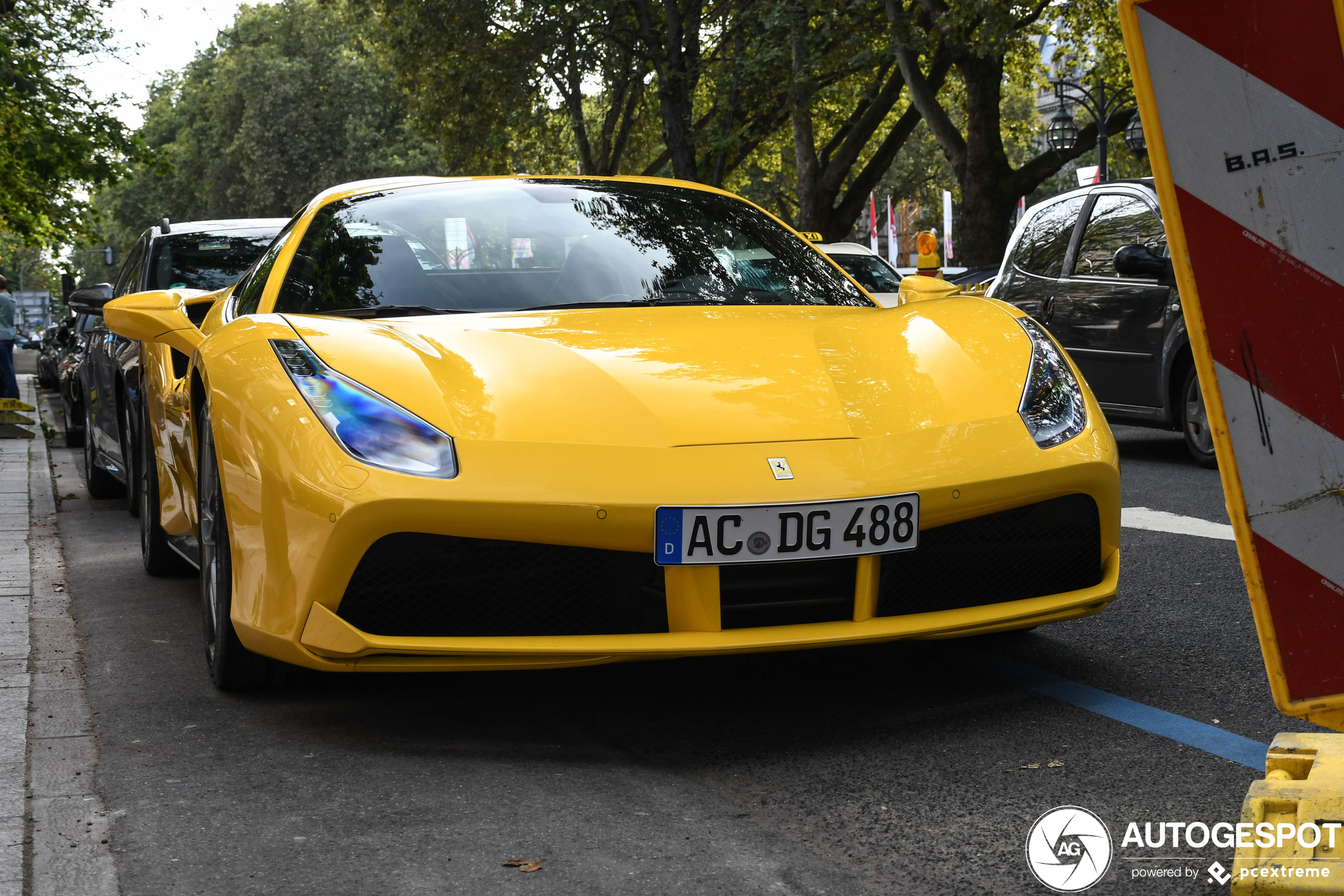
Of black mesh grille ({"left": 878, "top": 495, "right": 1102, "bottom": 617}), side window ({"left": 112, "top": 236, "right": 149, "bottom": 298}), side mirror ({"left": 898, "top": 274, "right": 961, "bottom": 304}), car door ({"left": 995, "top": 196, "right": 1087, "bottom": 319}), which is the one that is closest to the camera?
black mesh grille ({"left": 878, "top": 495, "right": 1102, "bottom": 617})

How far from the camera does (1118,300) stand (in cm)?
888

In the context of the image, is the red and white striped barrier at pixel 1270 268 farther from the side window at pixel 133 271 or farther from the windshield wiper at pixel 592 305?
the side window at pixel 133 271

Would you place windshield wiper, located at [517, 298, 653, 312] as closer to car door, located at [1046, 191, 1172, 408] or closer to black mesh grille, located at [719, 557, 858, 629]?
black mesh grille, located at [719, 557, 858, 629]

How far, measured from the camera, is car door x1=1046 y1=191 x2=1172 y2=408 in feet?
28.4

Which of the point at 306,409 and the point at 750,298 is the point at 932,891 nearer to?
the point at 306,409

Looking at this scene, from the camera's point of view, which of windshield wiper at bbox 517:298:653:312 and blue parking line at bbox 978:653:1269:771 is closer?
blue parking line at bbox 978:653:1269:771

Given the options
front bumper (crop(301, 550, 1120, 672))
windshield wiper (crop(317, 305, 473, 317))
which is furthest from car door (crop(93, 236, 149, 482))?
front bumper (crop(301, 550, 1120, 672))

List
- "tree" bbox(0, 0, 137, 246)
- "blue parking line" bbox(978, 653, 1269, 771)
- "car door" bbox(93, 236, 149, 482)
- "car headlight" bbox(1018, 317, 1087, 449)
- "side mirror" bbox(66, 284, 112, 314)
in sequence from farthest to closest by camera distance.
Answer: "tree" bbox(0, 0, 137, 246), "side mirror" bbox(66, 284, 112, 314), "car door" bbox(93, 236, 149, 482), "car headlight" bbox(1018, 317, 1087, 449), "blue parking line" bbox(978, 653, 1269, 771)

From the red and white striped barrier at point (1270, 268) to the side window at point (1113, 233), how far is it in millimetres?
6452

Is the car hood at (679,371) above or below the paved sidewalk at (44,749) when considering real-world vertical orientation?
above

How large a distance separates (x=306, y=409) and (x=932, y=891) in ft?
5.66

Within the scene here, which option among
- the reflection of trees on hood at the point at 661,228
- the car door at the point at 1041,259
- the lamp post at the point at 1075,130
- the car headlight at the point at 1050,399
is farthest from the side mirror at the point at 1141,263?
the lamp post at the point at 1075,130

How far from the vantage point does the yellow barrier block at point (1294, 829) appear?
77.5 inches

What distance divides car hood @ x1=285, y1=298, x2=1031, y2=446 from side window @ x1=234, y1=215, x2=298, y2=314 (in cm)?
50
